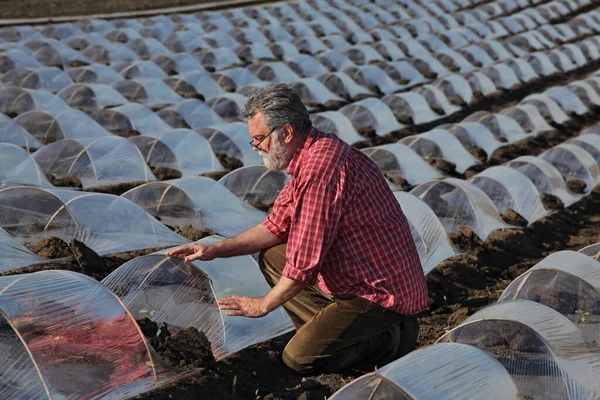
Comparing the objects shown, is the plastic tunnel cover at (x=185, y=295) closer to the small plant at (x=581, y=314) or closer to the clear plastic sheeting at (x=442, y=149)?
the small plant at (x=581, y=314)

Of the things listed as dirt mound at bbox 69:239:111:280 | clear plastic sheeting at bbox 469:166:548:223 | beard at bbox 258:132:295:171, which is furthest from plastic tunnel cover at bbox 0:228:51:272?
clear plastic sheeting at bbox 469:166:548:223

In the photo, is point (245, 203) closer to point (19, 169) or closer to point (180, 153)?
point (180, 153)

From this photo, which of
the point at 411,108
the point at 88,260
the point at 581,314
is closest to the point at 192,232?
the point at 88,260

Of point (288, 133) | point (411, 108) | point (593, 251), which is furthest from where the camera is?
point (411, 108)

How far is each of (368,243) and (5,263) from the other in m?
3.48

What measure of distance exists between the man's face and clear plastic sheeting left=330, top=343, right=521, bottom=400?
1.34 metres

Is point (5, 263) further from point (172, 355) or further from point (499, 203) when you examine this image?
point (499, 203)

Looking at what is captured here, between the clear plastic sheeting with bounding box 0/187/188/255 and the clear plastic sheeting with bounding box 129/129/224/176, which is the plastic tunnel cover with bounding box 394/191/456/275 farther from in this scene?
the clear plastic sheeting with bounding box 129/129/224/176

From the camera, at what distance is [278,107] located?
13.5ft

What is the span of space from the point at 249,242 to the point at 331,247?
22.7 inches

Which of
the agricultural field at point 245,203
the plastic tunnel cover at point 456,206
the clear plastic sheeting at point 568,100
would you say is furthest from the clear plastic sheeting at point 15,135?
the clear plastic sheeting at point 568,100

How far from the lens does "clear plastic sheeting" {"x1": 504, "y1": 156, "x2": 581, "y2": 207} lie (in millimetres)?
9906

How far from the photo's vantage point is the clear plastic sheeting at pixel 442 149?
11227 mm

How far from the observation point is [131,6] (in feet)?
87.8
